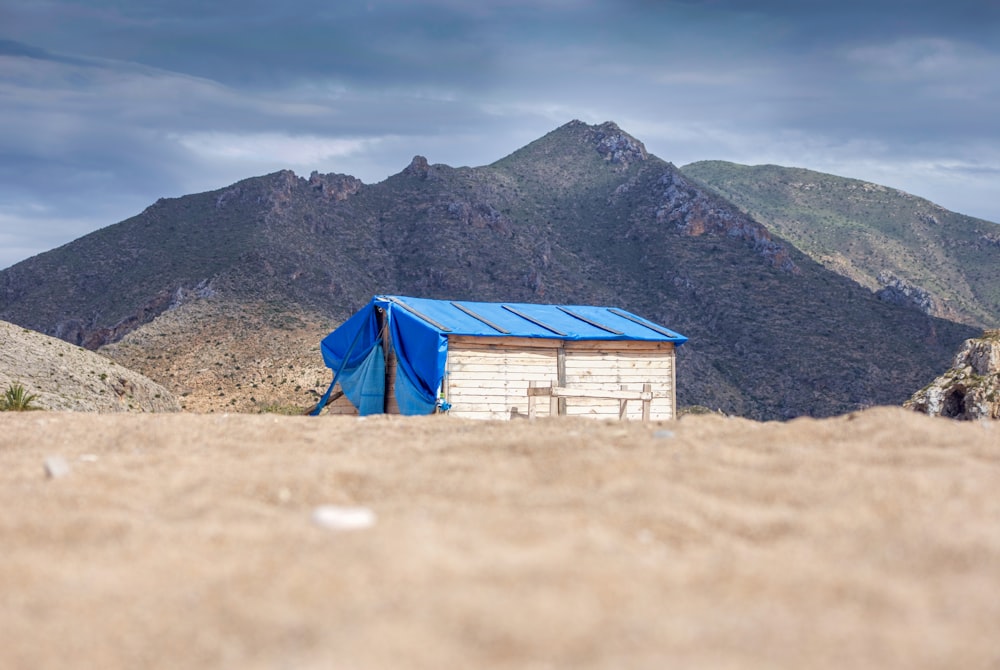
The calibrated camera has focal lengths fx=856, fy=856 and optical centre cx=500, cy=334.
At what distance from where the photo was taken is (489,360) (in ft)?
51.7

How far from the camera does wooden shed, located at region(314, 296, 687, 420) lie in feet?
50.5

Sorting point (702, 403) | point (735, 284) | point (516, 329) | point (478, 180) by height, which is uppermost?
point (478, 180)

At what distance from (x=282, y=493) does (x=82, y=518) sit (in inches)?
42.5

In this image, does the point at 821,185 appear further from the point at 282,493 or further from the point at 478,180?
the point at 282,493

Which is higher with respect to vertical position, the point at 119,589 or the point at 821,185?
the point at 821,185

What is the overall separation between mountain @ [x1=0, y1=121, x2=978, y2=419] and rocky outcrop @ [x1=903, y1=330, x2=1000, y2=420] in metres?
23.8

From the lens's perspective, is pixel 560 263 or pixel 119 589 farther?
pixel 560 263

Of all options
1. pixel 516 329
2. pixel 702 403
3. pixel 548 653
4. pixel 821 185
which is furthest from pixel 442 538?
pixel 821 185

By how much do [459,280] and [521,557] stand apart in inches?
1950

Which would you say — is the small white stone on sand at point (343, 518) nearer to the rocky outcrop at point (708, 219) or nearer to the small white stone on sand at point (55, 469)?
the small white stone on sand at point (55, 469)

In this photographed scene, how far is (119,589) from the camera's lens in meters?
3.69

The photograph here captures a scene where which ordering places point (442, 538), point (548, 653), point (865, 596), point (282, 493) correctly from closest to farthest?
point (548, 653) → point (865, 596) → point (442, 538) → point (282, 493)

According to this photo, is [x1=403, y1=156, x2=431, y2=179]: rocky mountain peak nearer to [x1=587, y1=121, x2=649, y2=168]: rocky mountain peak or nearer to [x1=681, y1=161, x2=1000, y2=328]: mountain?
[x1=587, y1=121, x2=649, y2=168]: rocky mountain peak

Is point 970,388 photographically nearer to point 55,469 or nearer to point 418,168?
point 55,469
